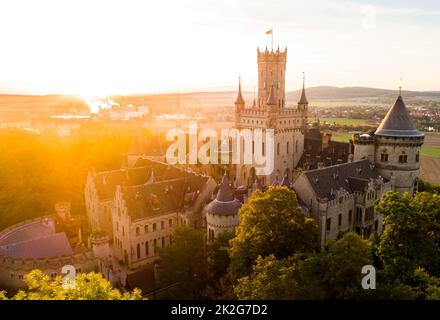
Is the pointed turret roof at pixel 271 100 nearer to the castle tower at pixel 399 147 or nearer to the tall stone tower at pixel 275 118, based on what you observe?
the tall stone tower at pixel 275 118

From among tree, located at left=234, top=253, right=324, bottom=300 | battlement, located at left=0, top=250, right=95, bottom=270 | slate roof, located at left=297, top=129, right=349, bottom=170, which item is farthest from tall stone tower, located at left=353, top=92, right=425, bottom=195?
battlement, located at left=0, top=250, right=95, bottom=270

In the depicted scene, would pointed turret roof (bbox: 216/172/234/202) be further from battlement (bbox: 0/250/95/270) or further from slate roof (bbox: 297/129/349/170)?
slate roof (bbox: 297/129/349/170)

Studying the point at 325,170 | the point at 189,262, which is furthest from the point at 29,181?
the point at 325,170

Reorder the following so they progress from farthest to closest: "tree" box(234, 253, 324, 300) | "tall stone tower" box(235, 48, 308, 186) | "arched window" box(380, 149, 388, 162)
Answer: "tall stone tower" box(235, 48, 308, 186) < "arched window" box(380, 149, 388, 162) < "tree" box(234, 253, 324, 300)

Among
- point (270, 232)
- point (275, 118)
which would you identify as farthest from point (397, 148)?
point (270, 232)

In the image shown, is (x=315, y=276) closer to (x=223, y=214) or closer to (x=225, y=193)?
(x=223, y=214)
